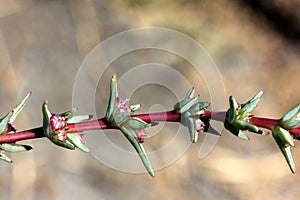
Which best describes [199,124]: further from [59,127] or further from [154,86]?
[154,86]

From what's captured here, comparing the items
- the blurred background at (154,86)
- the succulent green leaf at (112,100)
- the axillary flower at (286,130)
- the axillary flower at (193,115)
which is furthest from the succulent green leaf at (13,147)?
the blurred background at (154,86)

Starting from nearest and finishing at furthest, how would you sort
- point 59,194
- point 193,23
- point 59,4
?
point 59,194 < point 59,4 < point 193,23

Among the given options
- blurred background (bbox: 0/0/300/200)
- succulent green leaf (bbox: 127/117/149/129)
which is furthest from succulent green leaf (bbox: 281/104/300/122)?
blurred background (bbox: 0/0/300/200)

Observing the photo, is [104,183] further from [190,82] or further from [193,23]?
[193,23]

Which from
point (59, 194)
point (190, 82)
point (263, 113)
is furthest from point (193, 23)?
point (59, 194)

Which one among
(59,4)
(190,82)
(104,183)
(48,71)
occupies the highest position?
(59,4)

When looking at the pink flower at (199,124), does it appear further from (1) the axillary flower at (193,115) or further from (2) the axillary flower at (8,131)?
(2) the axillary flower at (8,131)

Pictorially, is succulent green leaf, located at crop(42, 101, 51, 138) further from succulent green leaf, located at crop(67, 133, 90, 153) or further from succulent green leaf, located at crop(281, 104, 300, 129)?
succulent green leaf, located at crop(281, 104, 300, 129)

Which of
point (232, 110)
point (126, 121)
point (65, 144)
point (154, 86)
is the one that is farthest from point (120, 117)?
point (154, 86)
